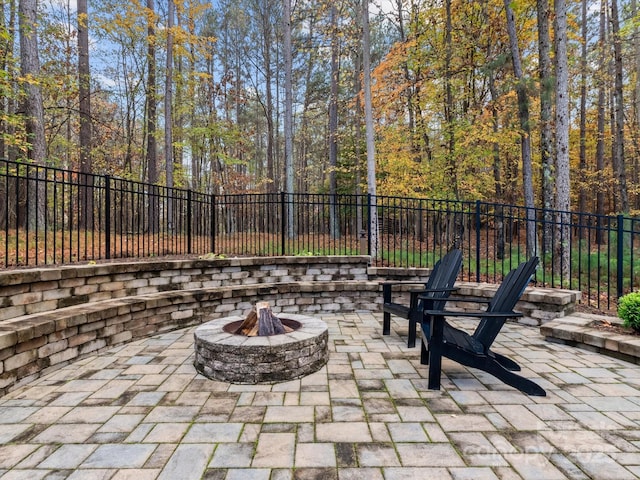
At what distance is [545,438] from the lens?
214cm

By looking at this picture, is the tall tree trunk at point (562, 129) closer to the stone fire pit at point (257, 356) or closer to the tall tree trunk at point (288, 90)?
the stone fire pit at point (257, 356)

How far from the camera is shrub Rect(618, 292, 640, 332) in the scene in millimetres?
3662

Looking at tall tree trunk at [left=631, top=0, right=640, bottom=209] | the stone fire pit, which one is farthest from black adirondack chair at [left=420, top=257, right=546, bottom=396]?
tall tree trunk at [left=631, top=0, right=640, bottom=209]

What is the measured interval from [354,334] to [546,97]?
6561mm

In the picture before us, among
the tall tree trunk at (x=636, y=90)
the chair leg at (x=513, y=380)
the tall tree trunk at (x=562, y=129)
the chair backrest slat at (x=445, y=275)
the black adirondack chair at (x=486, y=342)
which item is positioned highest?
the tall tree trunk at (x=636, y=90)

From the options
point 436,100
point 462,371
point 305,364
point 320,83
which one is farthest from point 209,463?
point 320,83

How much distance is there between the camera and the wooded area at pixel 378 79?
7527 mm

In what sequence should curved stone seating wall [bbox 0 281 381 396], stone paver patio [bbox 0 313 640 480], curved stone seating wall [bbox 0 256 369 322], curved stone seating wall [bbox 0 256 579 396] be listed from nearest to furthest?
stone paver patio [bbox 0 313 640 480]
curved stone seating wall [bbox 0 281 381 396]
curved stone seating wall [bbox 0 256 579 396]
curved stone seating wall [bbox 0 256 369 322]

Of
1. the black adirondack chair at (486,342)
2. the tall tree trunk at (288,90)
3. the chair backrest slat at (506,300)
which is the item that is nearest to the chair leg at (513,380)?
the black adirondack chair at (486,342)

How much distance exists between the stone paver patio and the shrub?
53cm

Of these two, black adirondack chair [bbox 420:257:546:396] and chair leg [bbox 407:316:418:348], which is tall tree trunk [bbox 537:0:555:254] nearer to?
chair leg [bbox 407:316:418:348]

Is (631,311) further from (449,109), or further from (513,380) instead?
(449,109)

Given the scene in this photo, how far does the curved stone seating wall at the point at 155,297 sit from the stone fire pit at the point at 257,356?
1321 millimetres

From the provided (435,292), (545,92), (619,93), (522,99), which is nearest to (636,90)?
(619,93)
